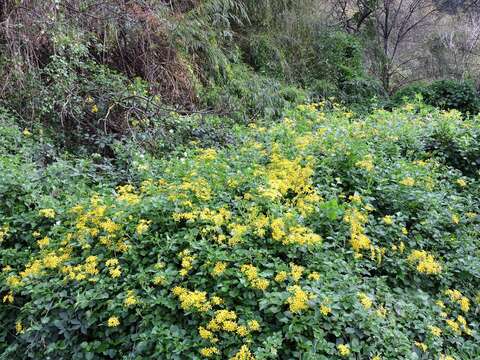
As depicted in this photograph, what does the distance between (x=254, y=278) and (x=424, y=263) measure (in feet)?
3.23

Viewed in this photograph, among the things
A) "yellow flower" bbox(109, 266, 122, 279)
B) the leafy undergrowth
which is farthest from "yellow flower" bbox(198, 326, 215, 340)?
"yellow flower" bbox(109, 266, 122, 279)

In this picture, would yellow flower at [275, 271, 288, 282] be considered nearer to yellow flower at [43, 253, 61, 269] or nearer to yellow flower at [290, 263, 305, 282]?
yellow flower at [290, 263, 305, 282]

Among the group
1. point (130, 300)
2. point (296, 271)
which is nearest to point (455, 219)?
point (296, 271)


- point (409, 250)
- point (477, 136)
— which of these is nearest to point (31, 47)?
point (409, 250)

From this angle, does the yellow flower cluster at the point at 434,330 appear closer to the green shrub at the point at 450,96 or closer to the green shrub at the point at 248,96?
the green shrub at the point at 248,96

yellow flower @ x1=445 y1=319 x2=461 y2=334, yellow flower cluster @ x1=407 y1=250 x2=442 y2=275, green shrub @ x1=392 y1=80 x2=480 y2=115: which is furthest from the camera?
green shrub @ x1=392 y1=80 x2=480 y2=115

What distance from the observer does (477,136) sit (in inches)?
168

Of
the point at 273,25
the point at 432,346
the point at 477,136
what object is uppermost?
the point at 273,25

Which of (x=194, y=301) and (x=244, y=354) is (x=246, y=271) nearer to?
(x=194, y=301)

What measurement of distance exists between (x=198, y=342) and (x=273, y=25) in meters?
7.96

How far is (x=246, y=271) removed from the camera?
1.93m

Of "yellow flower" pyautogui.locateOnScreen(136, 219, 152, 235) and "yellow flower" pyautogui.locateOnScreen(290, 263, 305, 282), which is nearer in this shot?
"yellow flower" pyautogui.locateOnScreen(290, 263, 305, 282)

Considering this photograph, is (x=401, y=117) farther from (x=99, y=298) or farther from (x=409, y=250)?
(x=99, y=298)

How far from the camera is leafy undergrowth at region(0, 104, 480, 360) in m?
1.84
